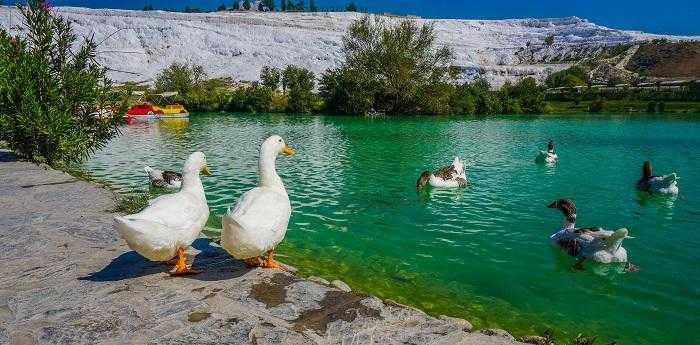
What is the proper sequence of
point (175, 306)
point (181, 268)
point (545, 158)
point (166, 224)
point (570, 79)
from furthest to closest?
1. point (570, 79)
2. point (545, 158)
3. point (181, 268)
4. point (166, 224)
5. point (175, 306)

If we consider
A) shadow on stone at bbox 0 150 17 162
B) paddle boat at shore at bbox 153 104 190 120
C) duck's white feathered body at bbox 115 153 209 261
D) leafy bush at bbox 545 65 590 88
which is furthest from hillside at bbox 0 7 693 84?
duck's white feathered body at bbox 115 153 209 261

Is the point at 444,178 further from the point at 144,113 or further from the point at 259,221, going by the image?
the point at 144,113

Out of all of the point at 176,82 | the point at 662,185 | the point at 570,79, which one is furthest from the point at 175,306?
the point at 570,79

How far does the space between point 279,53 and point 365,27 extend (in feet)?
280

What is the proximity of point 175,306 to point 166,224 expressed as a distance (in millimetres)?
1180

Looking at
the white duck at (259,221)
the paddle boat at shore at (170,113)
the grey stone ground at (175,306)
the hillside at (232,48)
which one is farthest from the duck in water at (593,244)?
the hillside at (232,48)

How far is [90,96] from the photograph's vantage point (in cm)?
1802

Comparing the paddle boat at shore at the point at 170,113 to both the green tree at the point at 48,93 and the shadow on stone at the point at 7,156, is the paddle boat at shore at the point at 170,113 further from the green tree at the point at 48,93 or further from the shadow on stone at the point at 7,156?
the green tree at the point at 48,93

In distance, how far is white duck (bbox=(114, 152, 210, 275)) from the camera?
245 inches

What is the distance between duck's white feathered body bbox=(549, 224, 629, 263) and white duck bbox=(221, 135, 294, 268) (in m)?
7.09

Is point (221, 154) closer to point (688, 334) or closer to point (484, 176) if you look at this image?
point (484, 176)

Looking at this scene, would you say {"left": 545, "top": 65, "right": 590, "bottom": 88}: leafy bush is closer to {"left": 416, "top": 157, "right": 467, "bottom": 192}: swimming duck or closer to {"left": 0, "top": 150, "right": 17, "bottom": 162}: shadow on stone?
{"left": 416, "top": 157, "right": 467, "bottom": 192}: swimming duck

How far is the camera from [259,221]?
6.62 meters

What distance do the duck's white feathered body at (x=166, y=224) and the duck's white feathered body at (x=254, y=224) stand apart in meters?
0.63
